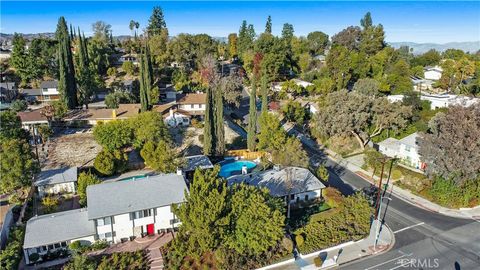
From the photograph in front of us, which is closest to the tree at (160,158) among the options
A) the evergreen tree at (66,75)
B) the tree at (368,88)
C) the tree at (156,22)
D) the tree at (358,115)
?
the tree at (358,115)

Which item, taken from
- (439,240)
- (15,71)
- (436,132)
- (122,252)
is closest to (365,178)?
(436,132)

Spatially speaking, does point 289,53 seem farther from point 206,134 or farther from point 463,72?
point 206,134

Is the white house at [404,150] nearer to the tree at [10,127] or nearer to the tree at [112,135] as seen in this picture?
the tree at [112,135]

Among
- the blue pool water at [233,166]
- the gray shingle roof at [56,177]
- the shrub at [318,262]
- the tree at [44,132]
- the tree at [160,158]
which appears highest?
the tree at [44,132]

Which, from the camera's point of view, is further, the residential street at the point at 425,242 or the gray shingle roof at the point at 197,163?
the gray shingle roof at the point at 197,163

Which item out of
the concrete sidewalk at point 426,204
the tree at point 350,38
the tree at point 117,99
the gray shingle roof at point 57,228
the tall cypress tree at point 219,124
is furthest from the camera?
the tree at point 350,38

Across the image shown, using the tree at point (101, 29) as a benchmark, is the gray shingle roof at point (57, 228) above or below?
below

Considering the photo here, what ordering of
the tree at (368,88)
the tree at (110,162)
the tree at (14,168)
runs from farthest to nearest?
the tree at (368,88) → the tree at (110,162) → the tree at (14,168)

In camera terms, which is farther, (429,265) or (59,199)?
(59,199)
